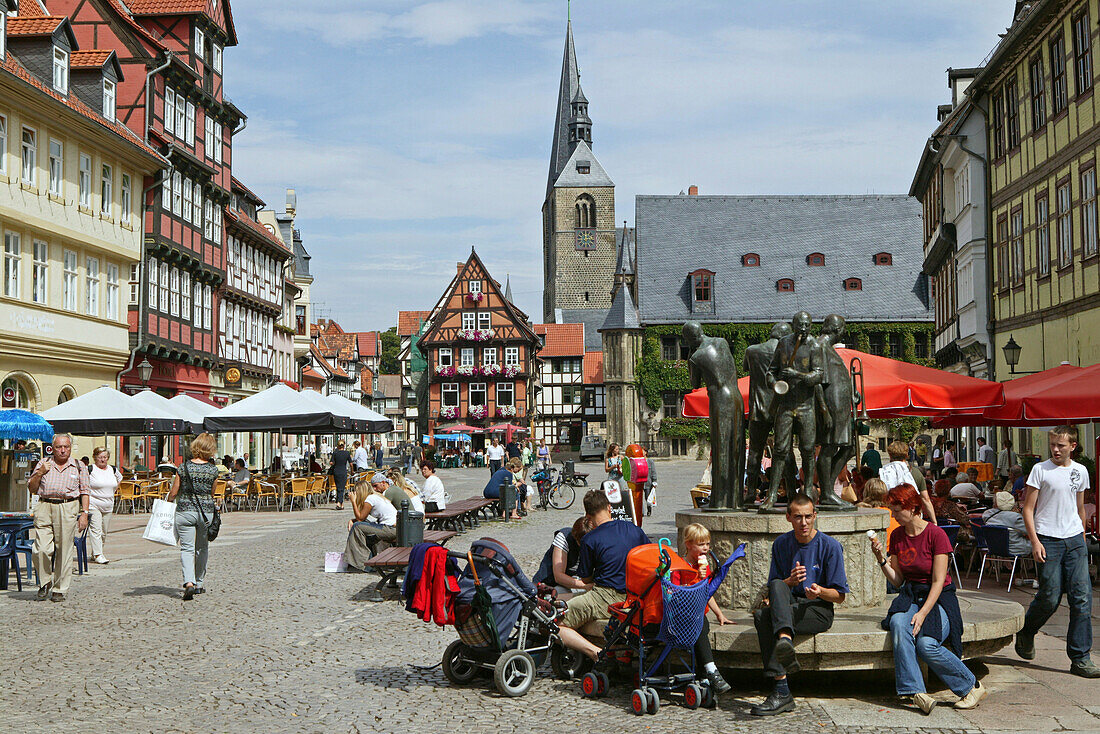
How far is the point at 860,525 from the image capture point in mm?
8586

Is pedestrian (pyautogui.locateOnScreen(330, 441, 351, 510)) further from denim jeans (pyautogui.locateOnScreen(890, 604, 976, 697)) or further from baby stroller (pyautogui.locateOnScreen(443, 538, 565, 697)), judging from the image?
denim jeans (pyautogui.locateOnScreen(890, 604, 976, 697))

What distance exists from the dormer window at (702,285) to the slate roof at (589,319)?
3178 cm

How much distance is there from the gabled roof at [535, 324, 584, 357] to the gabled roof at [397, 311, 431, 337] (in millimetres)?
14660

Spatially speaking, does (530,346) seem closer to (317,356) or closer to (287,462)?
(317,356)

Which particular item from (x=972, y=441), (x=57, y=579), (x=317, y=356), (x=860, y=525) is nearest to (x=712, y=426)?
(x=860, y=525)

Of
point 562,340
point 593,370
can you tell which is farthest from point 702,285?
point 562,340

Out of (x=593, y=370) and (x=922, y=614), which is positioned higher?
(x=593, y=370)

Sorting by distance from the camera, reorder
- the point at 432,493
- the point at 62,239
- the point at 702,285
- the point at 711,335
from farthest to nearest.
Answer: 1. the point at 702,285
2. the point at 711,335
3. the point at 62,239
4. the point at 432,493

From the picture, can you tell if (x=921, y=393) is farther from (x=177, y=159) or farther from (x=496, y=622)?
(x=177, y=159)

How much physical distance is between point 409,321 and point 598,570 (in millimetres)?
90774


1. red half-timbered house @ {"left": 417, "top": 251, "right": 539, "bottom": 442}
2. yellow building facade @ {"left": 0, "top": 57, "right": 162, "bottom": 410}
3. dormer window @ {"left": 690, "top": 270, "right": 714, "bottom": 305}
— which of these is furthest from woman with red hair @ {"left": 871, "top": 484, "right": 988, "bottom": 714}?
red half-timbered house @ {"left": 417, "top": 251, "right": 539, "bottom": 442}

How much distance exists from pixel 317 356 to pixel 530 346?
14690 millimetres

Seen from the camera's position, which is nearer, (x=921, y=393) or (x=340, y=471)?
(x=921, y=393)

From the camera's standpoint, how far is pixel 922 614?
707cm
